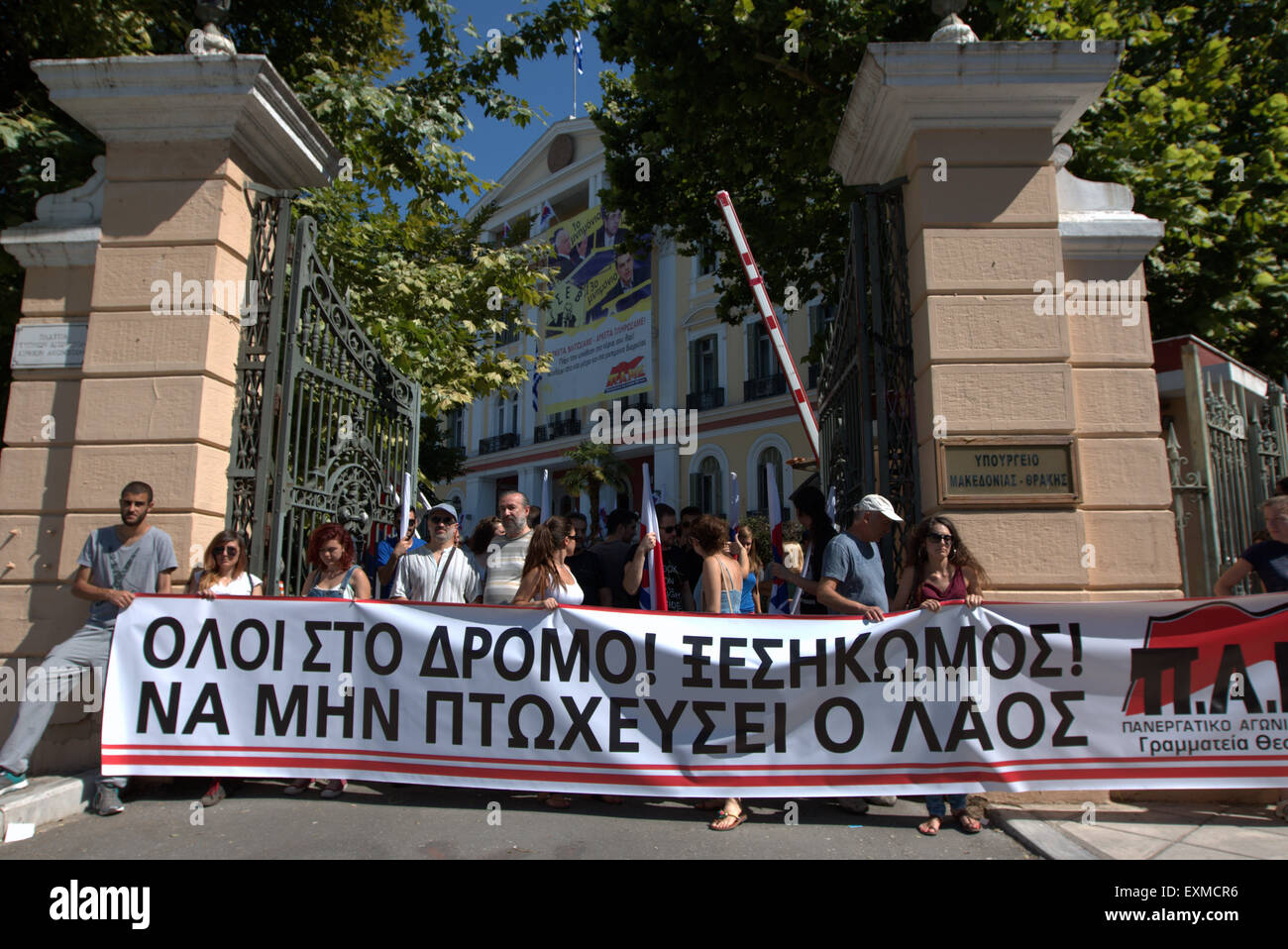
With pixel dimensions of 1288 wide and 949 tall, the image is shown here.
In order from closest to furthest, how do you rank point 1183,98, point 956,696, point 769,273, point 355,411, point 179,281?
1. point 956,696
2. point 179,281
3. point 355,411
4. point 1183,98
5. point 769,273

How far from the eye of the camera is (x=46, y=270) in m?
5.68

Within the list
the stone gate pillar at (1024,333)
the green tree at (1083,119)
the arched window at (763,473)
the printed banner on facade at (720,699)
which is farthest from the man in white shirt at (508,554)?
the arched window at (763,473)

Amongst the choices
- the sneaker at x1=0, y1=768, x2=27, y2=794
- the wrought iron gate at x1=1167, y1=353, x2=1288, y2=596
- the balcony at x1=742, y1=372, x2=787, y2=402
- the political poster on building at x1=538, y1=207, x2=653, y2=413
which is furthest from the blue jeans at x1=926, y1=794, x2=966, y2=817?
the political poster on building at x1=538, y1=207, x2=653, y2=413

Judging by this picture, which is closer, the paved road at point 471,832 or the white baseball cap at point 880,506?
the paved road at point 471,832

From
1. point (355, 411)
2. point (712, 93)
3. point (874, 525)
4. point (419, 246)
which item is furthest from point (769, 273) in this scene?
point (874, 525)

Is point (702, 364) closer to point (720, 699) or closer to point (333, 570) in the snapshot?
point (333, 570)

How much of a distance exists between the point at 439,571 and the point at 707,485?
25.6 meters

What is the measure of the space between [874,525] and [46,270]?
18.3 feet

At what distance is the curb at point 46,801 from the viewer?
163 inches

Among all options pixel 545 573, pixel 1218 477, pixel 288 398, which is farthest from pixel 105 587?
pixel 1218 477

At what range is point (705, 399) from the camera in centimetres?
3069

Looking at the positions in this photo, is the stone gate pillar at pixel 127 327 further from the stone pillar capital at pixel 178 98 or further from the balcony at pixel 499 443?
the balcony at pixel 499 443

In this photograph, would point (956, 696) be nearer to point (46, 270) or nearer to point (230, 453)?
point (230, 453)

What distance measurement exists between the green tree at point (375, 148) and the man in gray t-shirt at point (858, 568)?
255 inches
